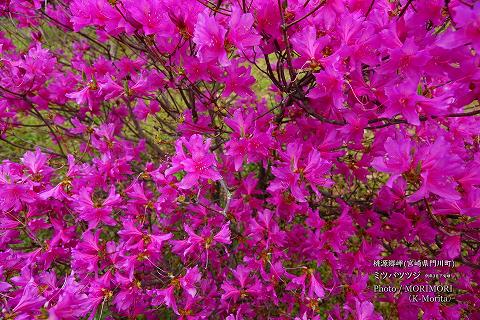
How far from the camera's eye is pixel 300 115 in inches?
75.3

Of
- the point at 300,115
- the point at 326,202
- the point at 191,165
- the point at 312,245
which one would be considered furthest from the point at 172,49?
the point at 326,202

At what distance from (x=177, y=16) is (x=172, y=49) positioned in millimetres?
194

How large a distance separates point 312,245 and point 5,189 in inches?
55.3

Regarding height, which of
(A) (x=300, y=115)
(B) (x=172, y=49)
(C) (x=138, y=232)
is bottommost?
(C) (x=138, y=232)

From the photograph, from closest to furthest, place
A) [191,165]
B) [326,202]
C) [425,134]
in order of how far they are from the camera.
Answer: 1. [191,165]
2. [425,134]
3. [326,202]

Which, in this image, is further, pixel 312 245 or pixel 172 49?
pixel 312 245

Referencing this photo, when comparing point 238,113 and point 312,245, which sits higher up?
point 238,113

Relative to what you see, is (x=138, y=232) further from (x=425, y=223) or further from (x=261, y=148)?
(x=425, y=223)

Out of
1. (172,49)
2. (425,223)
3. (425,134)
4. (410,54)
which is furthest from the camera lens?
(425,134)

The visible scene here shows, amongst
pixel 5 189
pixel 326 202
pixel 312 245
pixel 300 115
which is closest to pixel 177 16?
pixel 300 115

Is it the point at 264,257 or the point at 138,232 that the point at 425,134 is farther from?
the point at 138,232

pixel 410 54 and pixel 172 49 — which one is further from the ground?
pixel 172 49

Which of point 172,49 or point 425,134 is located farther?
point 425,134

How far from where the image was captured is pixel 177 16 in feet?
4.75
